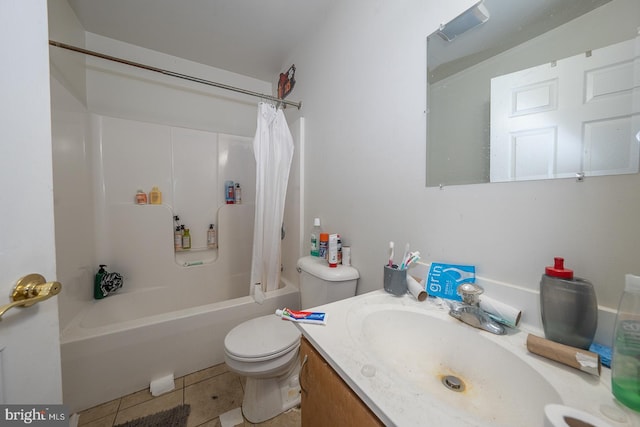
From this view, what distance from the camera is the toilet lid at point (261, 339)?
929 mm

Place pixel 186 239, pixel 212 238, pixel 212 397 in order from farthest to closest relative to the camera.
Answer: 1. pixel 212 238
2. pixel 186 239
3. pixel 212 397

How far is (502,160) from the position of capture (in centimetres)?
63

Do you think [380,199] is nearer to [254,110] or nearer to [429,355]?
[429,355]

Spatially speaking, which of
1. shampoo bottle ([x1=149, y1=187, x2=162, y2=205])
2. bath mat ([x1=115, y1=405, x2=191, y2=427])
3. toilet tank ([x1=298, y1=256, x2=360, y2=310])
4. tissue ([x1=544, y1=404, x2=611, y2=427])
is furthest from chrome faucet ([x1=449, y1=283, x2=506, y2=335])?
shampoo bottle ([x1=149, y1=187, x2=162, y2=205])

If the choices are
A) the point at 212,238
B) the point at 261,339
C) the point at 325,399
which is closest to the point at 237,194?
the point at 212,238

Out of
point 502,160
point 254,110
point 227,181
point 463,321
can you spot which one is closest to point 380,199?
point 502,160

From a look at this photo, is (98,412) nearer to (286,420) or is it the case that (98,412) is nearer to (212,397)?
(212,397)

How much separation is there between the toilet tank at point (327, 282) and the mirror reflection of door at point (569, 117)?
2.34ft

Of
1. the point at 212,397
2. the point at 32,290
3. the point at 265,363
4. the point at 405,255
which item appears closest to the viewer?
the point at 32,290

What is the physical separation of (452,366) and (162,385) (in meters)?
1.47

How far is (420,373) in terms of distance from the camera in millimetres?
564

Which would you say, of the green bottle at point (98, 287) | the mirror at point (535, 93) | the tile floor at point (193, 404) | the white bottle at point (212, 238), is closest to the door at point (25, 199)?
the tile floor at point (193, 404)

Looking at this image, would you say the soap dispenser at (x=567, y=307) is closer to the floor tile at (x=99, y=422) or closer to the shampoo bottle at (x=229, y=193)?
the floor tile at (x=99, y=422)

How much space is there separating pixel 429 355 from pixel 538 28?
0.95 metres
